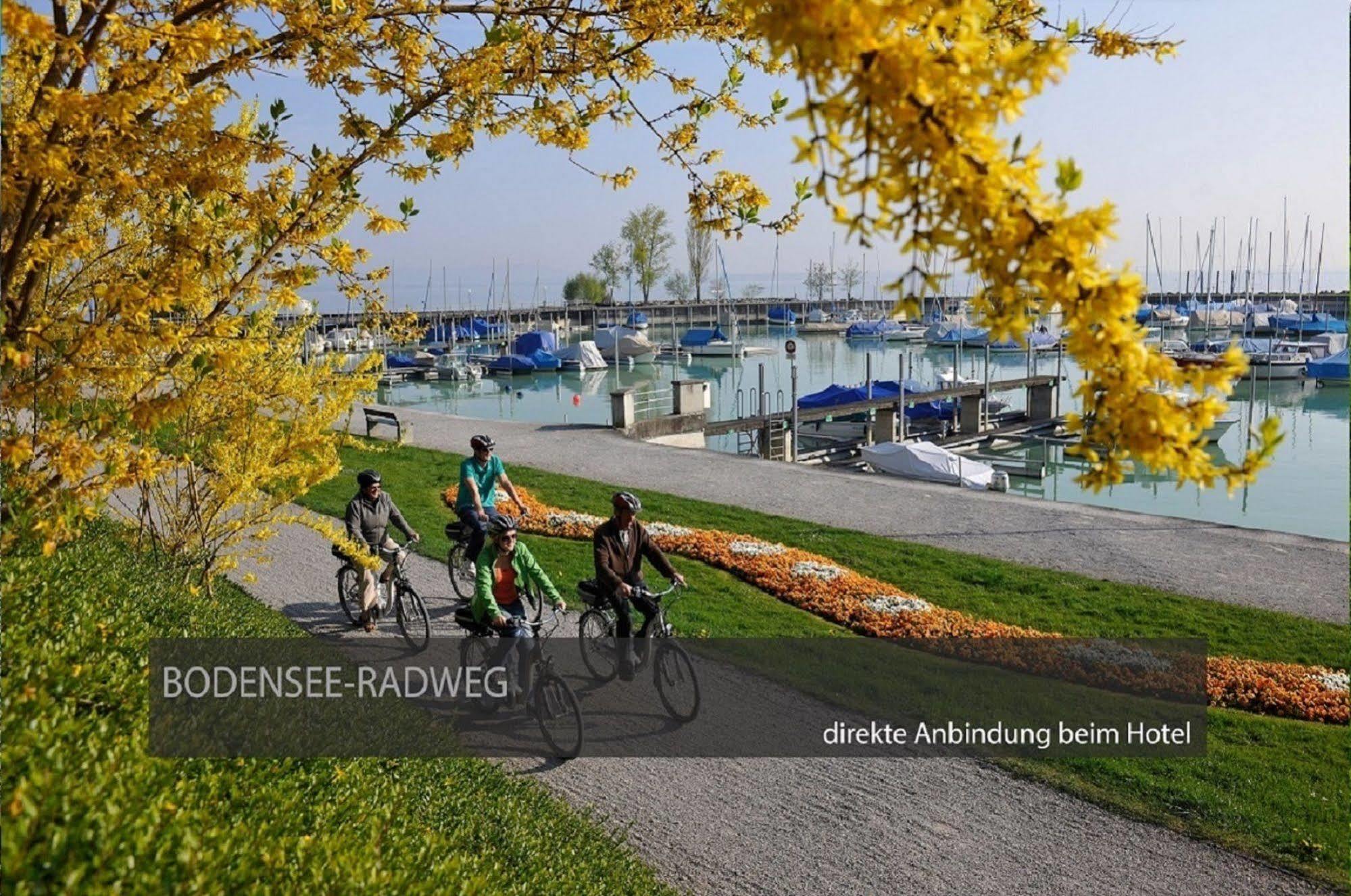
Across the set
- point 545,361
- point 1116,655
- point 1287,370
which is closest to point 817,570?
point 1116,655

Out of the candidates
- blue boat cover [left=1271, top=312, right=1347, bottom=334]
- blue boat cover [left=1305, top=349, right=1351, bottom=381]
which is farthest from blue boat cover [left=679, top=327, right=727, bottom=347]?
blue boat cover [left=1271, top=312, right=1347, bottom=334]

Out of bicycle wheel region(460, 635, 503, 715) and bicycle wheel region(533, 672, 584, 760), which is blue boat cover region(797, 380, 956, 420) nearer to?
bicycle wheel region(460, 635, 503, 715)

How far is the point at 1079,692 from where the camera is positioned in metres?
10.9

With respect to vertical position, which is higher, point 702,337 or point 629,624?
point 702,337

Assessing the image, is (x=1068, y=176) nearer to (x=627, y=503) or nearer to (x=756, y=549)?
(x=627, y=503)

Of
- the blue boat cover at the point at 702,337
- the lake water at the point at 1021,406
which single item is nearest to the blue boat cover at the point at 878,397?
the lake water at the point at 1021,406

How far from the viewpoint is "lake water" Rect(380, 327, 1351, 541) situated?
107 feet

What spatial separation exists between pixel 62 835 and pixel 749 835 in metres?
5.47

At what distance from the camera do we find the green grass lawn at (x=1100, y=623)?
8.30 meters

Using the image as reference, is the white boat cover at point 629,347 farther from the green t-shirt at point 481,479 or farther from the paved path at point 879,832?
the paved path at point 879,832

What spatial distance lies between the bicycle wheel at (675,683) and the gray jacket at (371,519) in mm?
3724

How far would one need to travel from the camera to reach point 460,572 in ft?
47.0

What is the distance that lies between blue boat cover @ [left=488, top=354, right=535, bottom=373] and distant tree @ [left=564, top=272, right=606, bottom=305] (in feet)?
190

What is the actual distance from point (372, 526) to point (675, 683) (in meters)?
4.27
